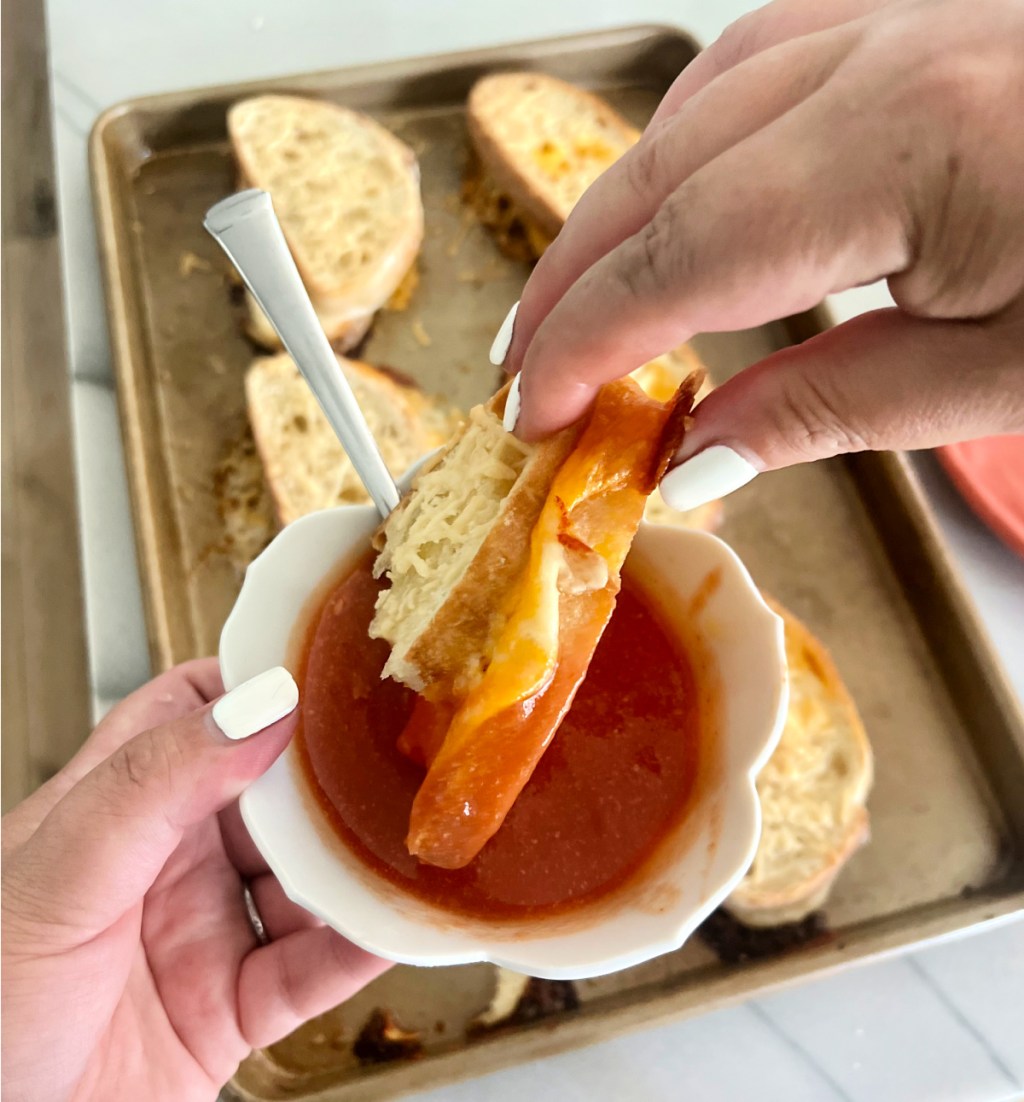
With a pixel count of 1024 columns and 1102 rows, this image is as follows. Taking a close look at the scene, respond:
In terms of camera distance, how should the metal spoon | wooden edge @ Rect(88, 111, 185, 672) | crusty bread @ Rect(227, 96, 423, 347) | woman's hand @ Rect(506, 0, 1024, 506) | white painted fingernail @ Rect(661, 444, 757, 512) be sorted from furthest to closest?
1. crusty bread @ Rect(227, 96, 423, 347)
2. wooden edge @ Rect(88, 111, 185, 672)
3. the metal spoon
4. white painted fingernail @ Rect(661, 444, 757, 512)
5. woman's hand @ Rect(506, 0, 1024, 506)

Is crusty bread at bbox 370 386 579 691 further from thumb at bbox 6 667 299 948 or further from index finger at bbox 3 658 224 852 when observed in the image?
index finger at bbox 3 658 224 852

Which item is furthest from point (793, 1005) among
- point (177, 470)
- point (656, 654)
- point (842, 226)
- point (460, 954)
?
point (177, 470)

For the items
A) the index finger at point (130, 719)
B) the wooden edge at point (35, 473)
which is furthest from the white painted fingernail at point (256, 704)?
the wooden edge at point (35, 473)

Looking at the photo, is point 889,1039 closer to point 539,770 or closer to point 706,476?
point 539,770

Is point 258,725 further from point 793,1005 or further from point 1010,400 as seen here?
point 793,1005

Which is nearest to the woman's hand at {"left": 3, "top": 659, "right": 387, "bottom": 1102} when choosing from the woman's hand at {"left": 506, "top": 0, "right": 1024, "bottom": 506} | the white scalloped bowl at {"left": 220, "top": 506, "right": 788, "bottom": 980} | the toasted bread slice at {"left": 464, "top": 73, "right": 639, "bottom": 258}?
the white scalloped bowl at {"left": 220, "top": 506, "right": 788, "bottom": 980}
